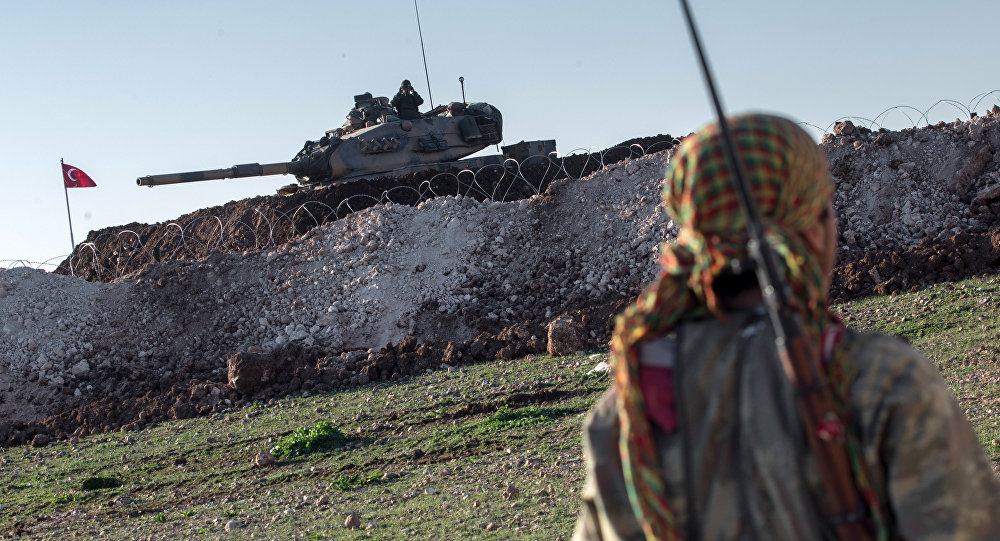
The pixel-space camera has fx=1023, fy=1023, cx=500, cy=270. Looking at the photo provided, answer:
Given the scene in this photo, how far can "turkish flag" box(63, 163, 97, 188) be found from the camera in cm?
2270

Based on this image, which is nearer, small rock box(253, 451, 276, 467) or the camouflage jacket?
the camouflage jacket

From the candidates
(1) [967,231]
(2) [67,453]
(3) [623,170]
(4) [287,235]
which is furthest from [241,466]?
(4) [287,235]

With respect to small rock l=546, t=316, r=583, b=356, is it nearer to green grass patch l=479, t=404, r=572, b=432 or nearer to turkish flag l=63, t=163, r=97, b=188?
green grass patch l=479, t=404, r=572, b=432

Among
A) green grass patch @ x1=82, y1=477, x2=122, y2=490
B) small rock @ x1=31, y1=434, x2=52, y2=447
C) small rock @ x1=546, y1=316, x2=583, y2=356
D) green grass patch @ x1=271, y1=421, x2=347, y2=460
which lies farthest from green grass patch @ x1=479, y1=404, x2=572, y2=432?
small rock @ x1=31, y1=434, x2=52, y2=447

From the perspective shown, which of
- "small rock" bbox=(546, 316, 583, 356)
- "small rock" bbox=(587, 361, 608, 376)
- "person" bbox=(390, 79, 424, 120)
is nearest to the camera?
"small rock" bbox=(587, 361, 608, 376)

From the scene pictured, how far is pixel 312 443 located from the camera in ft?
32.1

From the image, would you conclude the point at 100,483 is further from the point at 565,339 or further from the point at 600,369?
the point at 565,339

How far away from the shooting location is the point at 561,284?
16578 millimetres

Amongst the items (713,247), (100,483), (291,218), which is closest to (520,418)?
(100,483)

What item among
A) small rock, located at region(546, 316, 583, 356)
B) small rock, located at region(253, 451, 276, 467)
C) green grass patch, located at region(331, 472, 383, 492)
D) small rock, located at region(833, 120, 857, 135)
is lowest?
green grass patch, located at region(331, 472, 383, 492)

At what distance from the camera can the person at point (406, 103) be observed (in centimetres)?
2573

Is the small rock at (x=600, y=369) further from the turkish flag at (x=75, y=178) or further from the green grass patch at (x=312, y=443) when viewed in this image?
the turkish flag at (x=75, y=178)

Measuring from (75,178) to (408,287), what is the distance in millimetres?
9760

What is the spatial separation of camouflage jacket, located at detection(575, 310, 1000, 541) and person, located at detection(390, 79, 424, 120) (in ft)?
80.5
